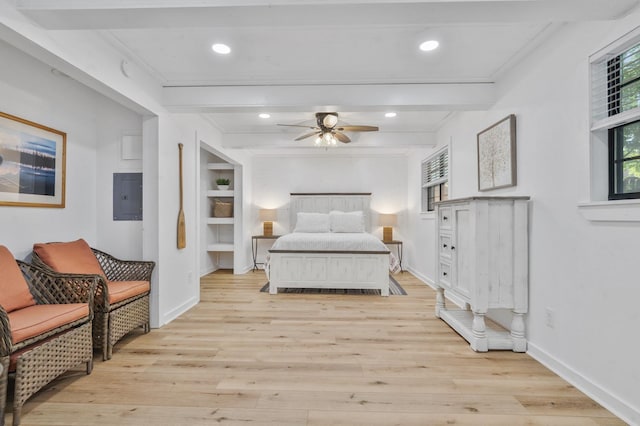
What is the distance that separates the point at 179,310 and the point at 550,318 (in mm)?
3547

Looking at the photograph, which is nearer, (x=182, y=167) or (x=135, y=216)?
(x=135, y=216)

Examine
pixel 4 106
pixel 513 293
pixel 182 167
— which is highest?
pixel 4 106

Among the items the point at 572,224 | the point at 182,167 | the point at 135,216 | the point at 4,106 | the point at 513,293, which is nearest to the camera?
the point at 572,224

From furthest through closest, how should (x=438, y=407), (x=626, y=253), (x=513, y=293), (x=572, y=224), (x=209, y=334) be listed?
1. (x=209, y=334)
2. (x=513, y=293)
3. (x=572, y=224)
4. (x=438, y=407)
5. (x=626, y=253)

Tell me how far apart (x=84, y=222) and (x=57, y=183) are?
469 millimetres

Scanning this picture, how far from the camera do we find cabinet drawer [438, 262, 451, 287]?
115 inches

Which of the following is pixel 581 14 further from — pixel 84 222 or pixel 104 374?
pixel 84 222

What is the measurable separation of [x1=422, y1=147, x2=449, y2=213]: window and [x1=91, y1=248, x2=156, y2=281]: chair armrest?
382 cm

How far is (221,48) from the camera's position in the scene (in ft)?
7.61

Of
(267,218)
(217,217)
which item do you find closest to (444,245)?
(267,218)

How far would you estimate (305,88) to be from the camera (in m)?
A: 2.92

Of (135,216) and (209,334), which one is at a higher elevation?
(135,216)

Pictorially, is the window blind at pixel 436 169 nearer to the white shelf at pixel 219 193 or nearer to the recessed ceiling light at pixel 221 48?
the recessed ceiling light at pixel 221 48

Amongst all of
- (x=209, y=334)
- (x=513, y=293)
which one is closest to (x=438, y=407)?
(x=513, y=293)
